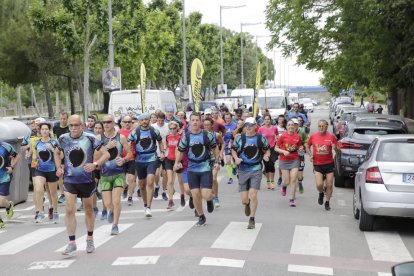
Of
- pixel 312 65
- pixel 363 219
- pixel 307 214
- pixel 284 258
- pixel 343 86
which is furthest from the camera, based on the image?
pixel 343 86

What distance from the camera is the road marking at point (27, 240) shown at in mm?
10099

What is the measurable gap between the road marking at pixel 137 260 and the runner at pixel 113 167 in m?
2.08

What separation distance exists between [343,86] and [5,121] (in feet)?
91.9

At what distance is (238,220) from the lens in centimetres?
1209

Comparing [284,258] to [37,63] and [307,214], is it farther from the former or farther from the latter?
[37,63]

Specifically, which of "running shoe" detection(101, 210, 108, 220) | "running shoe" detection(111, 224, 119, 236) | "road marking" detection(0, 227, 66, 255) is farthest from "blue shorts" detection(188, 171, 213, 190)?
"road marking" detection(0, 227, 66, 255)

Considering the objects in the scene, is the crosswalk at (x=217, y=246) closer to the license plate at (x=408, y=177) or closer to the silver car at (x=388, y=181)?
the silver car at (x=388, y=181)

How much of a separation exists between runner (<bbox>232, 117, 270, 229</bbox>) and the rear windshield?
176cm

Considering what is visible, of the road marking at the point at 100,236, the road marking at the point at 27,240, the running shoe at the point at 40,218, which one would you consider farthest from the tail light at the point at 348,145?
the road marking at the point at 27,240

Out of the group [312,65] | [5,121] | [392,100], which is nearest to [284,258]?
[5,121]

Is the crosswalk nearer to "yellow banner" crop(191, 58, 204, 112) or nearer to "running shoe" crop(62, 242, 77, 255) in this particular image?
"running shoe" crop(62, 242, 77, 255)

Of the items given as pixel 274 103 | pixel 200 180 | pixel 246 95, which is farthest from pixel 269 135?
pixel 246 95

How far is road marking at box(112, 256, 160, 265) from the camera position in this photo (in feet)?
28.1

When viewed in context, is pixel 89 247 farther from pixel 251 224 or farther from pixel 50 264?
pixel 251 224
